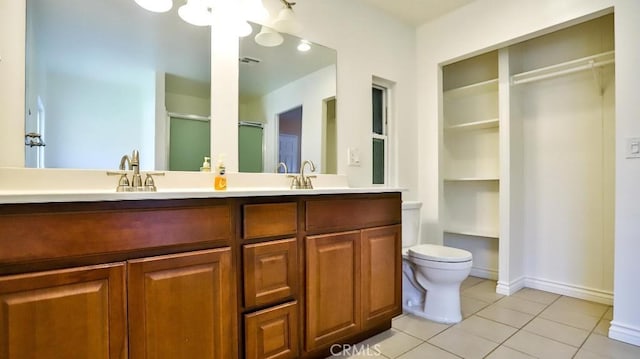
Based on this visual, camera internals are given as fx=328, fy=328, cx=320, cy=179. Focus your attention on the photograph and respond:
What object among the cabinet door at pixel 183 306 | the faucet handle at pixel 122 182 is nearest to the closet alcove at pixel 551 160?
the cabinet door at pixel 183 306

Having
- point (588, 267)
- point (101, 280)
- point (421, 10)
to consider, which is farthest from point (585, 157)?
point (101, 280)

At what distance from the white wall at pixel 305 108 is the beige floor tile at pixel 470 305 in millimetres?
1437

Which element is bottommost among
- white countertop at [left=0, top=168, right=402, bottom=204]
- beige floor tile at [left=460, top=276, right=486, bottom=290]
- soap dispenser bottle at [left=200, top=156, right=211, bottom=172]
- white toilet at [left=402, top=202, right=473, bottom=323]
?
beige floor tile at [left=460, top=276, right=486, bottom=290]

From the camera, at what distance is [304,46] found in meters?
2.21

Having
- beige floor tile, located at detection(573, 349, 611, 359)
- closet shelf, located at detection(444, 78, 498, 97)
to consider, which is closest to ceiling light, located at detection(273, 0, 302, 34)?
closet shelf, located at detection(444, 78, 498, 97)

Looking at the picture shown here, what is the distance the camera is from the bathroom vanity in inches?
38.7

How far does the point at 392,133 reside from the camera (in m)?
2.80

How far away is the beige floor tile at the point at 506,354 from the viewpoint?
1.72 meters

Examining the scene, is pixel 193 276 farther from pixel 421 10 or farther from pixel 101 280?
pixel 421 10

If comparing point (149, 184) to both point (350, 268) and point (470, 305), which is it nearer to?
point (350, 268)

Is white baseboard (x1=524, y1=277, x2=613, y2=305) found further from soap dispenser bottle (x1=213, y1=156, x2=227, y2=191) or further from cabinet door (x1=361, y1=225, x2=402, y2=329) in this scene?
soap dispenser bottle (x1=213, y1=156, x2=227, y2=191)

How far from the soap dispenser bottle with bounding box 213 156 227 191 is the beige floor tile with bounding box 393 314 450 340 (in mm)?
1414

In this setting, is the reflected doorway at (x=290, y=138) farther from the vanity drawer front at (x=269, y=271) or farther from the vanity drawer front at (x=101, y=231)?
the vanity drawer front at (x=101, y=231)

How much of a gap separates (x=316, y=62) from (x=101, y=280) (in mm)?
1783
